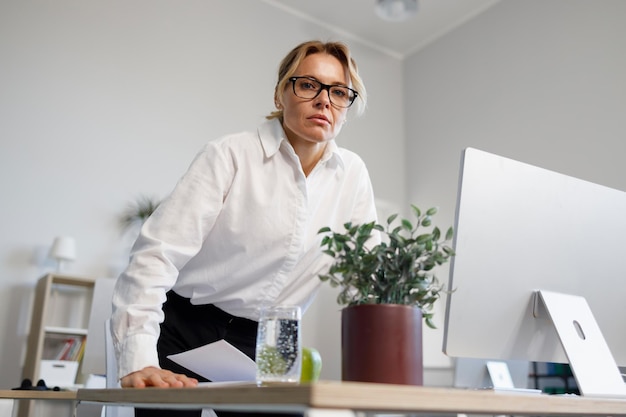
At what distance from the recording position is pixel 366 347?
2.50 feet

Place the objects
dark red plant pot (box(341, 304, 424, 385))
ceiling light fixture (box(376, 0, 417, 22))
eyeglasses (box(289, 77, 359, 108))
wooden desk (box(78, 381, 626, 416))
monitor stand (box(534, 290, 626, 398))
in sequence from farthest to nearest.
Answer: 1. ceiling light fixture (box(376, 0, 417, 22))
2. eyeglasses (box(289, 77, 359, 108))
3. monitor stand (box(534, 290, 626, 398))
4. dark red plant pot (box(341, 304, 424, 385))
5. wooden desk (box(78, 381, 626, 416))

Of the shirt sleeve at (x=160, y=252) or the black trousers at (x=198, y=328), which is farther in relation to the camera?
the black trousers at (x=198, y=328)

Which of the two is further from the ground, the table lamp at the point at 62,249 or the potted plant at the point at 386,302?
the table lamp at the point at 62,249

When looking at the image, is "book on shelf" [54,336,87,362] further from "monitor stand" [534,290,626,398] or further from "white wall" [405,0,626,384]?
"monitor stand" [534,290,626,398]

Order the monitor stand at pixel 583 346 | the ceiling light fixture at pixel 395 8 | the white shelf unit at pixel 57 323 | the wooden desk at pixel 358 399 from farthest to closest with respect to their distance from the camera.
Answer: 1. the ceiling light fixture at pixel 395 8
2. the white shelf unit at pixel 57 323
3. the monitor stand at pixel 583 346
4. the wooden desk at pixel 358 399

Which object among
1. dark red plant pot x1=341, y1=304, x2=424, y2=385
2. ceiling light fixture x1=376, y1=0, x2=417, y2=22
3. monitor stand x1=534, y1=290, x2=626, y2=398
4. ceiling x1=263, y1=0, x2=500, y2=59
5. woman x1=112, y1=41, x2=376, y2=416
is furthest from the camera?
ceiling x1=263, y1=0, x2=500, y2=59

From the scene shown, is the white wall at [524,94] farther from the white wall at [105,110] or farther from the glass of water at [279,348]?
the glass of water at [279,348]

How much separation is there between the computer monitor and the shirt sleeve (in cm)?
49

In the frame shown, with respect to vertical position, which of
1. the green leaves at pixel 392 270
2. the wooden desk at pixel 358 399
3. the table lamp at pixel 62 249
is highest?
the table lamp at pixel 62 249

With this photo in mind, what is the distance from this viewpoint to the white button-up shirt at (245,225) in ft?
3.59

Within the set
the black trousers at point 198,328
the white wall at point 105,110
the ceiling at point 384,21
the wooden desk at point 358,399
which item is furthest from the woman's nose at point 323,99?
the ceiling at point 384,21

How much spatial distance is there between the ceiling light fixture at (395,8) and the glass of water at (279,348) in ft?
12.5

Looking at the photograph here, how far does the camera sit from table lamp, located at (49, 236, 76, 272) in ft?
12.1

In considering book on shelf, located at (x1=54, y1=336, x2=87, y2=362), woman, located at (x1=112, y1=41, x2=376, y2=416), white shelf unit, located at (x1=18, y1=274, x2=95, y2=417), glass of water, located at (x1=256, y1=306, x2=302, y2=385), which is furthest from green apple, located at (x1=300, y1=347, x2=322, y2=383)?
book on shelf, located at (x1=54, y1=336, x2=87, y2=362)
